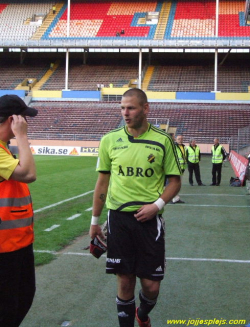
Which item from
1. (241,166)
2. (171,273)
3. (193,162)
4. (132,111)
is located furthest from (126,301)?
(241,166)

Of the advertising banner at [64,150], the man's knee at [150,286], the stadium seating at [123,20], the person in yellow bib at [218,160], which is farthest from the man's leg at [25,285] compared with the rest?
the stadium seating at [123,20]

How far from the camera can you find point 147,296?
3846mm

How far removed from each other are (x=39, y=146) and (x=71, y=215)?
97.4ft

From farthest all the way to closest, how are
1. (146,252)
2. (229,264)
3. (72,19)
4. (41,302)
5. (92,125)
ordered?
(72,19) → (92,125) → (229,264) → (41,302) → (146,252)

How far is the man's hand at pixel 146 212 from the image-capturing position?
11.9 ft

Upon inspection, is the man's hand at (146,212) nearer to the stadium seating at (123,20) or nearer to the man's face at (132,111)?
the man's face at (132,111)

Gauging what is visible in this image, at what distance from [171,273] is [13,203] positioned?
3205mm

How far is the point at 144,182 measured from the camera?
3.75m

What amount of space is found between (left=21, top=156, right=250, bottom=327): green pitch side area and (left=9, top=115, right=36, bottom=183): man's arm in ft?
5.81


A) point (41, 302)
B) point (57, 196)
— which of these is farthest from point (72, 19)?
point (41, 302)

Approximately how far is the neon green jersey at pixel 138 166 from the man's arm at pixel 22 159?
1.03 metres

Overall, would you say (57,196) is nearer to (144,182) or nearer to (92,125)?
(144,182)

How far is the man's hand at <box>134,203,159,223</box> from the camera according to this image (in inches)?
143

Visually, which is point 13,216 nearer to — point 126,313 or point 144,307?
point 126,313
